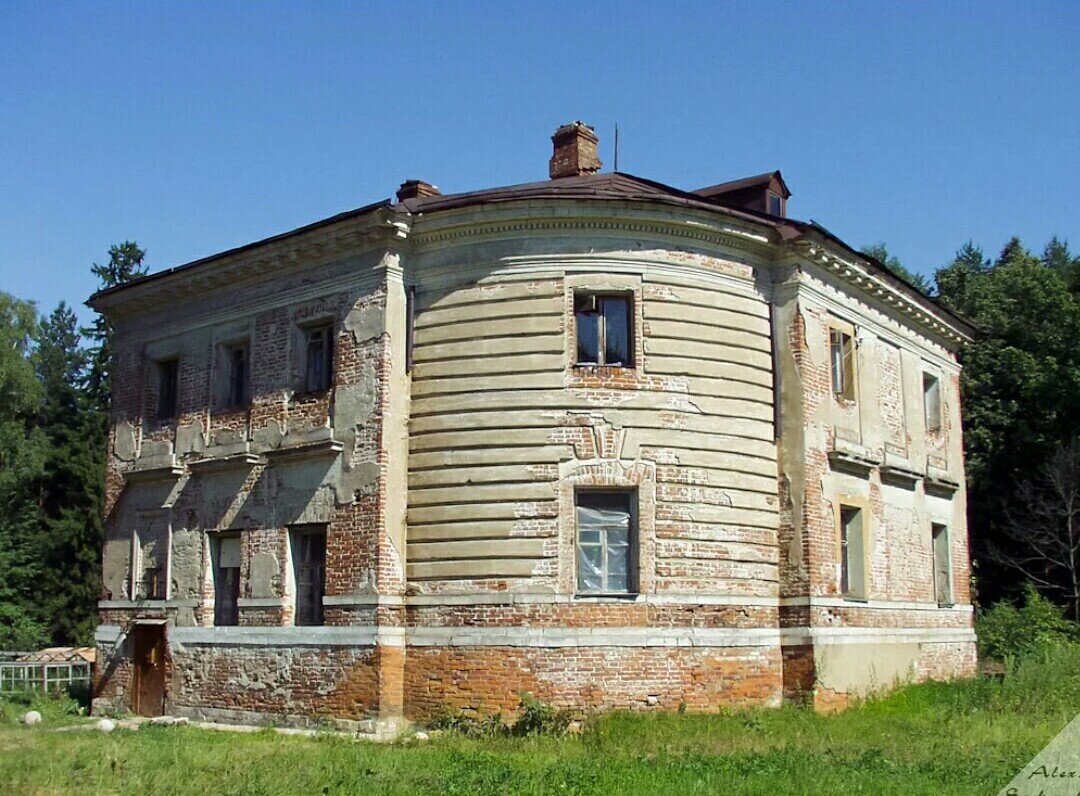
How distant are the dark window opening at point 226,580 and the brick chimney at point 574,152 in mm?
9223

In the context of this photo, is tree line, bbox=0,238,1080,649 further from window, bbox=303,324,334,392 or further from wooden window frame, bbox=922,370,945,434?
window, bbox=303,324,334,392

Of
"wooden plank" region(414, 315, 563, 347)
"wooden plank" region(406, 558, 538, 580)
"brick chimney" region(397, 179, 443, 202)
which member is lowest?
"wooden plank" region(406, 558, 538, 580)

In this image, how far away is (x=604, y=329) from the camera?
17609 millimetres

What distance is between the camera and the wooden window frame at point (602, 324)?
57.1 ft

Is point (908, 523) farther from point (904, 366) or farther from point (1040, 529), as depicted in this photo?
point (1040, 529)

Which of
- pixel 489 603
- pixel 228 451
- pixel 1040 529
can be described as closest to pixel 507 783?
pixel 489 603

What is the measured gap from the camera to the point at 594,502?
17016 millimetres

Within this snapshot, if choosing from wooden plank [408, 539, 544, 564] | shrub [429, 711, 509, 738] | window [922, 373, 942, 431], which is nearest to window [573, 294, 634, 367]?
wooden plank [408, 539, 544, 564]

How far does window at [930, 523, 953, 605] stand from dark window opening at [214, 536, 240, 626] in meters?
13.2

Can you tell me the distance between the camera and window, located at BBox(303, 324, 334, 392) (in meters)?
18.9

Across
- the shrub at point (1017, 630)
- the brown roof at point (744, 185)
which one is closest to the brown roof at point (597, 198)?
the brown roof at point (744, 185)

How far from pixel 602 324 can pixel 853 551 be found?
6042mm

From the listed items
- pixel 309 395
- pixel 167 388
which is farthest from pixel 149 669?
pixel 309 395

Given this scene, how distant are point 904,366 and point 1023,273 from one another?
16458 mm
